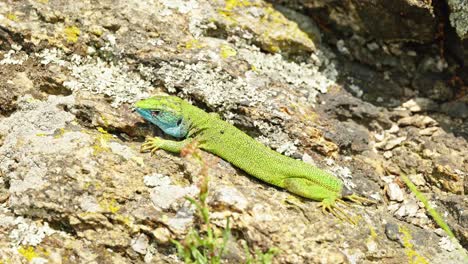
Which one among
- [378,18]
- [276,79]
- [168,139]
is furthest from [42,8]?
[378,18]

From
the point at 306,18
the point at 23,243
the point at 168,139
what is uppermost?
the point at 306,18

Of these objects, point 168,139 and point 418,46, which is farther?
point 418,46

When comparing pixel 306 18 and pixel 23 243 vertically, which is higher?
pixel 306 18

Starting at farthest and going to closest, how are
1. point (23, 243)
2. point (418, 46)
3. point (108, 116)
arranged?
point (418, 46) → point (108, 116) → point (23, 243)

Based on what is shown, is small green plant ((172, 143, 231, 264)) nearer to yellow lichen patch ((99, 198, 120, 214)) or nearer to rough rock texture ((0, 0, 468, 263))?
rough rock texture ((0, 0, 468, 263))

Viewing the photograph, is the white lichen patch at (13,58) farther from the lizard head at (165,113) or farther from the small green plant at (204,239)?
the small green plant at (204,239)

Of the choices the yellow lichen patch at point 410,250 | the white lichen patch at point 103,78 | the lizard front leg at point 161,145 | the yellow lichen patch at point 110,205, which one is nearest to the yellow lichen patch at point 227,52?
the white lichen patch at point 103,78

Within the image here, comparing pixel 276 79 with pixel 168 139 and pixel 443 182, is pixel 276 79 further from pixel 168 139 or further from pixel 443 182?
pixel 443 182

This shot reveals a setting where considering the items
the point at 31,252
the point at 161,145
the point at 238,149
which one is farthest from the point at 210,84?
the point at 31,252

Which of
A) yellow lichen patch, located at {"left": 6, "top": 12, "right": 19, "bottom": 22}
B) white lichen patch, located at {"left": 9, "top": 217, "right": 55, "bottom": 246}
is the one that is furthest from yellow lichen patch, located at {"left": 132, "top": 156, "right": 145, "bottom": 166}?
yellow lichen patch, located at {"left": 6, "top": 12, "right": 19, "bottom": 22}
